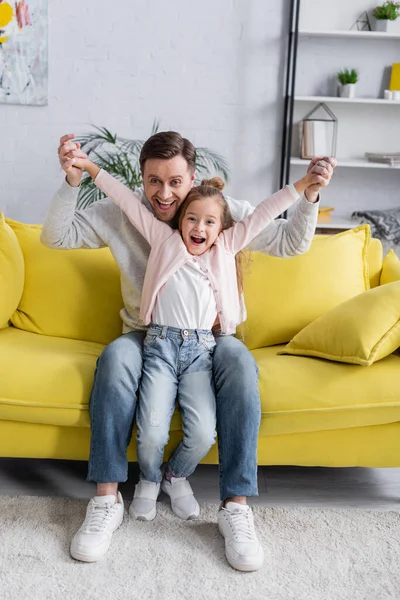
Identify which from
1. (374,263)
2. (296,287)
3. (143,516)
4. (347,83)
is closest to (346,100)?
(347,83)

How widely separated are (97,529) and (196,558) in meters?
0.26

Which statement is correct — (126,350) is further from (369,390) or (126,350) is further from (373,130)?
(373,130)

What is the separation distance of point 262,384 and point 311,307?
1.50 feet

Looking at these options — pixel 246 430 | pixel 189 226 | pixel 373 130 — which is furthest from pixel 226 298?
pixel 373 130

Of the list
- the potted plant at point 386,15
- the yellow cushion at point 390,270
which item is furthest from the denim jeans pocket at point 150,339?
the potted plant at point 386,15

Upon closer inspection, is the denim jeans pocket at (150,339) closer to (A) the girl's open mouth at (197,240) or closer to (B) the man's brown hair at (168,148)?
(A) the girl's open mouth at (197,240)

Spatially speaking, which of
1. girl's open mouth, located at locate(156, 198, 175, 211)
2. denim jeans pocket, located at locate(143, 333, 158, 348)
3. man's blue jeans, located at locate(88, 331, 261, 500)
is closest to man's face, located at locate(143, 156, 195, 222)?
girl's open mouth, located at locate(156, 198, 175, 211)

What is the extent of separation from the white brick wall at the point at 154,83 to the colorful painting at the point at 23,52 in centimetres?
5

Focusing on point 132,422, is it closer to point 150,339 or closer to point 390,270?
point 150,339

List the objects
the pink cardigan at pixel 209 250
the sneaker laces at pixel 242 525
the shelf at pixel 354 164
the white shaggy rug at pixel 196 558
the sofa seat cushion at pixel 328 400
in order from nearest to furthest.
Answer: the white shaggy rug at pixel 196 558 < the sneaker laces at pixel 242 525 < the sofa seat cushion at pixel 328 400 < the pink cardigan at pixel 209 250 < the shelf at pixel 354 164

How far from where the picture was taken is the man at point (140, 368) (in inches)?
72.5

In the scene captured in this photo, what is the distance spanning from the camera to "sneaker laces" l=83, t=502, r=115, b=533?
1812 millimetres

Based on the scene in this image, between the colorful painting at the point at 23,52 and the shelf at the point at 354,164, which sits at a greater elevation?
the colorful painting at the point at 23,52

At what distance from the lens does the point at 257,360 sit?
2.13 m
